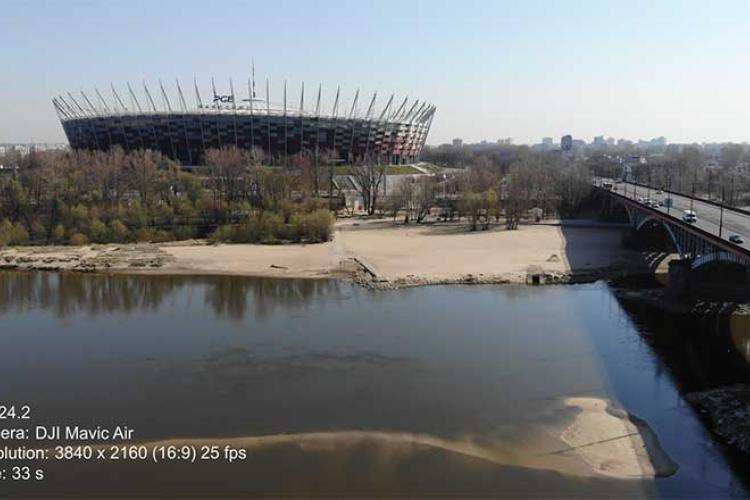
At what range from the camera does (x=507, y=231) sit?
41844mm

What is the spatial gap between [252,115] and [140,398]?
50.5 meters

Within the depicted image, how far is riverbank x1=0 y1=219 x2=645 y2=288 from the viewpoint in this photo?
96.7 feet

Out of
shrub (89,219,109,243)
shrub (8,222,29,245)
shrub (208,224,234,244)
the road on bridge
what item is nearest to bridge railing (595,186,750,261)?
the road on bridge

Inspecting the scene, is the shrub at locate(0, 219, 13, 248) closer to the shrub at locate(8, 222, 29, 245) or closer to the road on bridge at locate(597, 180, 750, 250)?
the shrub at locate(8, 222, 29, 245)

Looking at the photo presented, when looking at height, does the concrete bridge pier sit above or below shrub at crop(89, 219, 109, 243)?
below

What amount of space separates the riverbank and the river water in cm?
297

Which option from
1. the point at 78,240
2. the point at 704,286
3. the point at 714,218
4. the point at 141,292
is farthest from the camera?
the point at 78,240

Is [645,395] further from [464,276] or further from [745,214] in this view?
[745,214]

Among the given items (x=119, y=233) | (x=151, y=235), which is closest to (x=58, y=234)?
(x=119, y=233)

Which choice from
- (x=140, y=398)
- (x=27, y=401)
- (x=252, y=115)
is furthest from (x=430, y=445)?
(x=252, y=115)

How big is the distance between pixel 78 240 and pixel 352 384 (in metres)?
26.4

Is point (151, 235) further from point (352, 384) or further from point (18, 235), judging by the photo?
point (352, 384)

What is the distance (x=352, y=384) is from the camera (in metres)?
16.2

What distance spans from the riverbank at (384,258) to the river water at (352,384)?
297 centimetres
